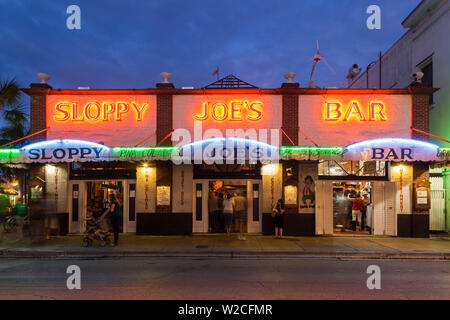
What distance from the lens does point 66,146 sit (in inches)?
476

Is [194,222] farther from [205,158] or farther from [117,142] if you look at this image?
[117,142]

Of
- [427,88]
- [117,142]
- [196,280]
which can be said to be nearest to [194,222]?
[117,142]

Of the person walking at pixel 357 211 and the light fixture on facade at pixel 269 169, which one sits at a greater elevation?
the light fixture on facade at pixel 269 169

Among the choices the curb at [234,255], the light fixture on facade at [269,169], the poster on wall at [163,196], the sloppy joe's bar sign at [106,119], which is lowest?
the curb at [234,255]

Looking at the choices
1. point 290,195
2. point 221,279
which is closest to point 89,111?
point 290,195

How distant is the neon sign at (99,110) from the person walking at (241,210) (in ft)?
17.4

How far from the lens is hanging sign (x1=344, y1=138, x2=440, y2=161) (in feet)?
38.5

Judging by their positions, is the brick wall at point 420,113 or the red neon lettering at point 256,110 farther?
the red neon lettering at point 256,110

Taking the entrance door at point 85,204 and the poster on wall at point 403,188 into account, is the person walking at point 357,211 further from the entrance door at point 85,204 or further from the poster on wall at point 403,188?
the entrance door at point 85,204

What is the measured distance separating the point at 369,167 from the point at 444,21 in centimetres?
749

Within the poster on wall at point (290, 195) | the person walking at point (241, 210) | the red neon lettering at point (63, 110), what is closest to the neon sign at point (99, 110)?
the red neon lettering at point (63, 110)

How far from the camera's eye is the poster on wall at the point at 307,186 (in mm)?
13453

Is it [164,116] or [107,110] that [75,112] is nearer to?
[107,110]

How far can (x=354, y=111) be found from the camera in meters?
13.6
